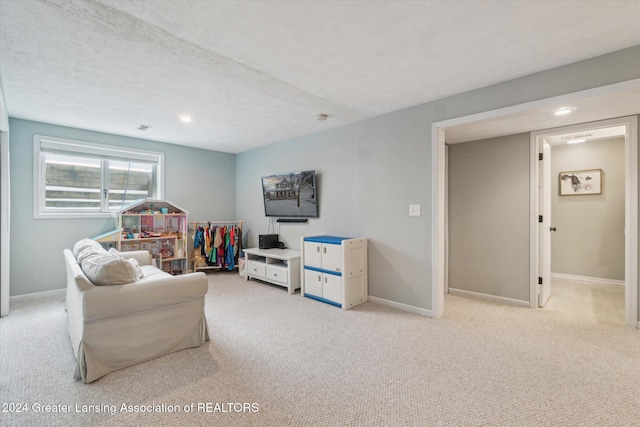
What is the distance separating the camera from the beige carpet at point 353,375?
164 centimetres

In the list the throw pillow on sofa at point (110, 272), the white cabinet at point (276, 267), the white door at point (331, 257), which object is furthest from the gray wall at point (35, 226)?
the white door at point (331, 257)

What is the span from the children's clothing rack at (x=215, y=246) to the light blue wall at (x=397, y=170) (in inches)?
62.0

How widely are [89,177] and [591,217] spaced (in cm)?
791

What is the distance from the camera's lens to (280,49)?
2.18 m

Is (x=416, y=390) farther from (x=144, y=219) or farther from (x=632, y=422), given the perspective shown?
(x=144, y=219)

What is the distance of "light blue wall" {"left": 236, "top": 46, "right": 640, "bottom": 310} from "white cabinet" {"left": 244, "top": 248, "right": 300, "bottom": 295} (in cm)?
64

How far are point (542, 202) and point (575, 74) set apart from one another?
1.68 meters

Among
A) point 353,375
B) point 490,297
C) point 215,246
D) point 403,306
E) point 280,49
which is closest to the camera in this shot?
point 353,375

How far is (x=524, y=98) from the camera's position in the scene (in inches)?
101

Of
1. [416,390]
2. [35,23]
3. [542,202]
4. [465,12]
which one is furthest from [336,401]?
[542,202]

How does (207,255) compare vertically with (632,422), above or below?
above

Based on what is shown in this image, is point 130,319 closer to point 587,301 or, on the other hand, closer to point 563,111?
point 563,111

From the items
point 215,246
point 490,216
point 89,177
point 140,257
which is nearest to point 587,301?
point 490,216

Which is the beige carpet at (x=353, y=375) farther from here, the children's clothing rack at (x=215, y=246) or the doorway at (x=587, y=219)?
the children's clothing rack at (x=215, y=246)
